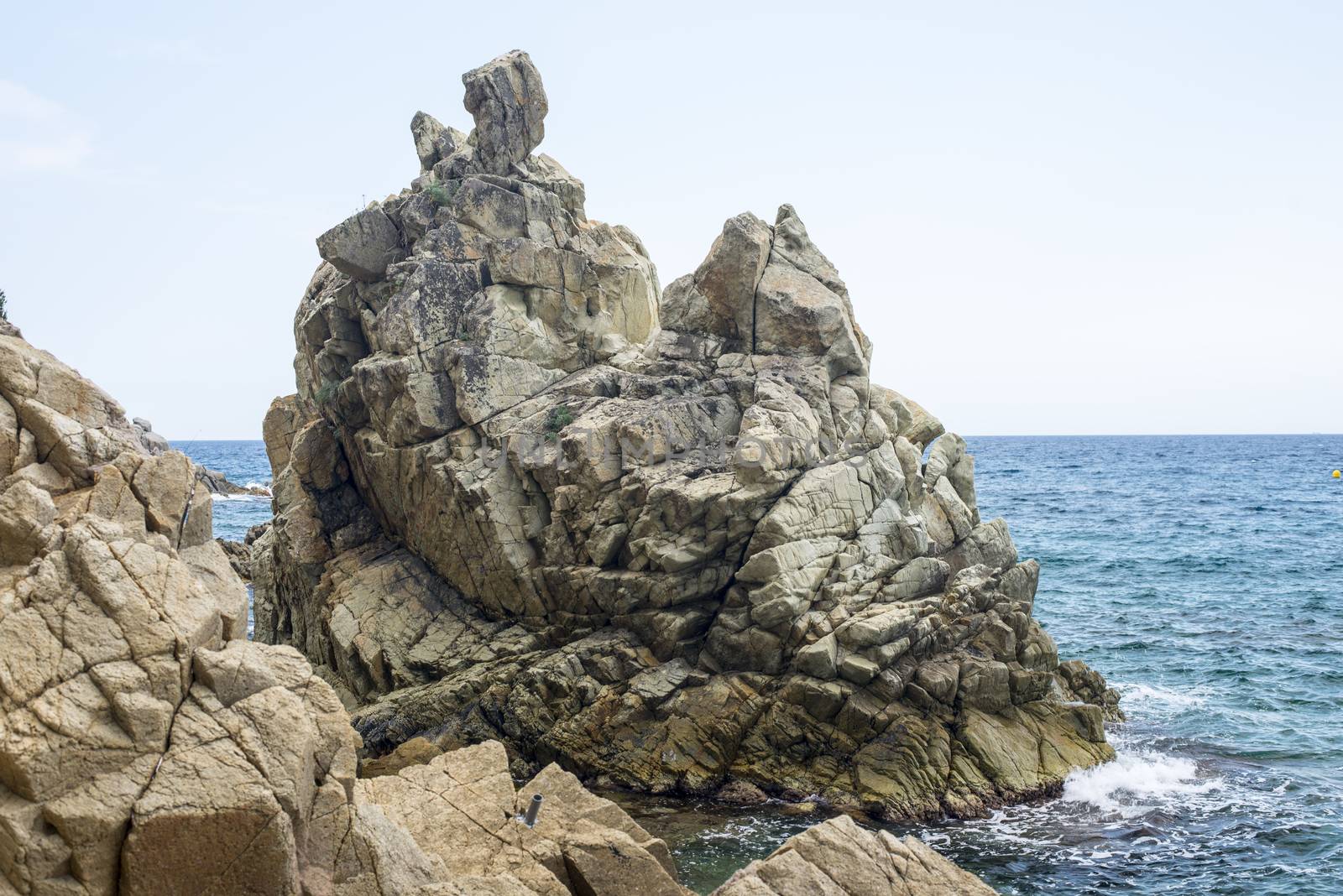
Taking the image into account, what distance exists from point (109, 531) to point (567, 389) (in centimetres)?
1757

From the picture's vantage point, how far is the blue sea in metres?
20.8

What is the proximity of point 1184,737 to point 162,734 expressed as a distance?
2571 centimetres

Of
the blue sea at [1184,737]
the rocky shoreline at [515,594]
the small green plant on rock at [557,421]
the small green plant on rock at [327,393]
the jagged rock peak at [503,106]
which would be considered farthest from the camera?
the jagged rock peak at [503,106]

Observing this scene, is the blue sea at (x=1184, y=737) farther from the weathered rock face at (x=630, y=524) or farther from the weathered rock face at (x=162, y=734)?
the weathered rock face at (x=162, y=734)

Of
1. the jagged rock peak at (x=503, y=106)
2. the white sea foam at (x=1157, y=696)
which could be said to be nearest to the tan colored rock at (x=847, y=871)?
the white sea foam at (x=1157, y=696)

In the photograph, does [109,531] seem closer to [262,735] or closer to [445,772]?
[262,735]

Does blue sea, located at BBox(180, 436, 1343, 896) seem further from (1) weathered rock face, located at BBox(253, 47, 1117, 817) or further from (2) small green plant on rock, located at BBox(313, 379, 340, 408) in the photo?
(2) small green plant on rock, located at BBox(313, 379, 340, 408)

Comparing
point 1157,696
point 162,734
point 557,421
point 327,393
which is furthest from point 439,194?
point 1157,696

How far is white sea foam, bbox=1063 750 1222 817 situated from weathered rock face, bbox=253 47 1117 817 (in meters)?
0.61

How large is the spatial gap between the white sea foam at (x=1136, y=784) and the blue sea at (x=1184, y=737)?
2.0 inches

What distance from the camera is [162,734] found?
12180mm

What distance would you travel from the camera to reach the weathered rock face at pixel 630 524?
2450cm

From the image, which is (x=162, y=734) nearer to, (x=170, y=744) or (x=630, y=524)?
(x=170, y=744)

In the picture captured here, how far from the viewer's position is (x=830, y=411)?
97.6 feet
